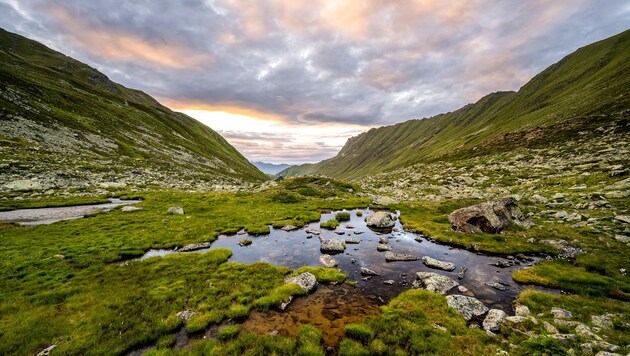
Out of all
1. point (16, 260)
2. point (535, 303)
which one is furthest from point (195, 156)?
point (535, 303)

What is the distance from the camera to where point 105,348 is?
1152 cm

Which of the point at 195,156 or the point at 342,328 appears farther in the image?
the point at 195,156

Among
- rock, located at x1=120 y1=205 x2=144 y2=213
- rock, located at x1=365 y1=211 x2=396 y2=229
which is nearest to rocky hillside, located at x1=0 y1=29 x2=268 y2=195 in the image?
rock, located at x1=120 y1=205 x2=144 y2=213

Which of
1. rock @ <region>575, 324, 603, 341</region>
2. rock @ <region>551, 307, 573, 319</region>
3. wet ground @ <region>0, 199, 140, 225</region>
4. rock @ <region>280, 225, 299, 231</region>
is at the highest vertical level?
wet ground @ <region>0, 199, 140, 225</region>

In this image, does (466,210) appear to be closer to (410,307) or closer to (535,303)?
(535,303)

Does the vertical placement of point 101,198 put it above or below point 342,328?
above

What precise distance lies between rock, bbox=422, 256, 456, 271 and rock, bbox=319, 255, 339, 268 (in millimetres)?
8008

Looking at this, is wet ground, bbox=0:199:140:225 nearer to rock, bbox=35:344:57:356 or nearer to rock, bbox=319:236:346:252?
rock, bbox=35:344:57:356

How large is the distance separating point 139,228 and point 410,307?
32347mm

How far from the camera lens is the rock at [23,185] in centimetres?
4400

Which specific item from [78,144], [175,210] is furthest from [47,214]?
[78,144]

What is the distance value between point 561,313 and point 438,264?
315 inches

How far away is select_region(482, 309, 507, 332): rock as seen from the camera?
1275cm

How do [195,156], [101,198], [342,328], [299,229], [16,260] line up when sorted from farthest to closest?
Answer: [195,156]
[101,198]
[299,229]
[16,260]
[342,328]
